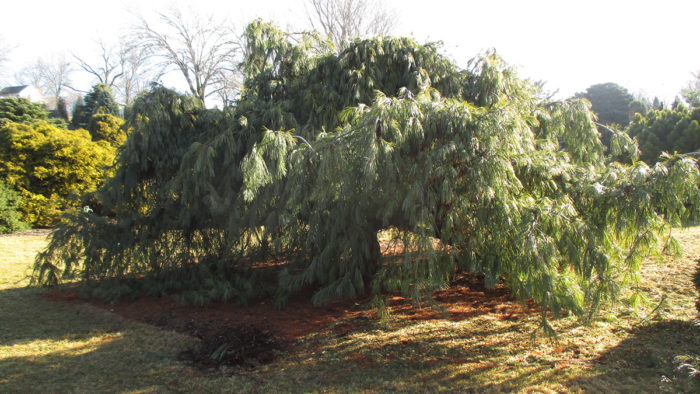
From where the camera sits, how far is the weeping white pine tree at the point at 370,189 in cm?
336

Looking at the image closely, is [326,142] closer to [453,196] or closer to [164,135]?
[453,196]

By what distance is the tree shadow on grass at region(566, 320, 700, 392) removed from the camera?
3377mm

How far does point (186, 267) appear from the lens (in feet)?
19.7

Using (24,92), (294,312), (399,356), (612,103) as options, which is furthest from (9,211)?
(24,92)

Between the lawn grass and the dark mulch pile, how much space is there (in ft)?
0.44

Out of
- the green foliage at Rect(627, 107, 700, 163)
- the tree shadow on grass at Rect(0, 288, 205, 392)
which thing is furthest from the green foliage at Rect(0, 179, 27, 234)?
the green foliage at Rect(627, 107, 700, 163)

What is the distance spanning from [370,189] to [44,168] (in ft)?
38.0

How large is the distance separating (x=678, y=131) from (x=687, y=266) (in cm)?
752

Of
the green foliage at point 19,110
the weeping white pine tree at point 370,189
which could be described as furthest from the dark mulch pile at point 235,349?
the green foliage at point 19,110

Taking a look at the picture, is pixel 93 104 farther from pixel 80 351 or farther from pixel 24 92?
pixel 80 351

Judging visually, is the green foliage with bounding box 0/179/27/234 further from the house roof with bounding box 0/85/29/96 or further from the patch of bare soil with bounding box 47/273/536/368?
the house roof with bounding box 0/85/29/96

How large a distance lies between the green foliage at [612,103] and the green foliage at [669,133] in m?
8.60

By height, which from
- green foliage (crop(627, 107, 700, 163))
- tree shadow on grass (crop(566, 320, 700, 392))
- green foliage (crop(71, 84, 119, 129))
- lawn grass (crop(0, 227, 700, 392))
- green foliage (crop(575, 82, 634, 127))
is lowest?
tree shadow on grass (crop(566, 320, 700, 392))

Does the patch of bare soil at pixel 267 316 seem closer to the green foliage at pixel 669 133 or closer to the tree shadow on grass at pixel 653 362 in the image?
the tree shadow on grass at pixel 653 362
